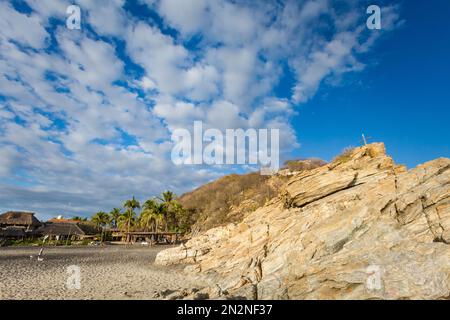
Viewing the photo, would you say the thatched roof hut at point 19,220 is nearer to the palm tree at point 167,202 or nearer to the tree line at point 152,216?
the tree line at point 152,216

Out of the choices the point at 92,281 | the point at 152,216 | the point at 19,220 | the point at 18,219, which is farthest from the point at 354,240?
the point at 18,219

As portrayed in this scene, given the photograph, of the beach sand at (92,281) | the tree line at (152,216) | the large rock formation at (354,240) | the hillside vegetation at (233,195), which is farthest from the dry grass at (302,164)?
the beach sand at (92,281)

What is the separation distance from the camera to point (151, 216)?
197 feet

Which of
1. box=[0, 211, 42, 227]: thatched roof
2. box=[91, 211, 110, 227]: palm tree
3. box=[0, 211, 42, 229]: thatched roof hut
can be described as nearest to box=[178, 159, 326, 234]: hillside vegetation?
box=[91, 211, 110, 227]: palm tree

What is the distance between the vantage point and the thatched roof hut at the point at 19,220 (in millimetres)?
62944

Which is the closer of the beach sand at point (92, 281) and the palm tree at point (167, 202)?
the beach sand at point (92, 281)

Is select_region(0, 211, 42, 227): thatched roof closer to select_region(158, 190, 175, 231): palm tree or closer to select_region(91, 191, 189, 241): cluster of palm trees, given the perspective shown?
select_region(91, 191, 189, 241): cluster of palm trees

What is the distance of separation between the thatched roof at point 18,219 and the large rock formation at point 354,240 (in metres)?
61.6

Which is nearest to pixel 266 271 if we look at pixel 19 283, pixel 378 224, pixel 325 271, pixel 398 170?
pixel 325 271

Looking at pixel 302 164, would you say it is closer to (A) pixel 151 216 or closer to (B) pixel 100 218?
(A) pixel 151 216

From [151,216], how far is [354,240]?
5145 cm

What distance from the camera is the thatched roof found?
6305 centimetres

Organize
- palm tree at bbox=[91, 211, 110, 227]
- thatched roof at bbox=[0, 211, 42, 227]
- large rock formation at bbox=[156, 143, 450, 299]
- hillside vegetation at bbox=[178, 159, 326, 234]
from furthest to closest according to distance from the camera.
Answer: palm tree at bbox=[91, 211, 110, 227] → thatched roof at bbox=[0, 211, 42, 227] → hillside vegetation at bbox=[178, 159, 326, 234] → large rock formation at bbox=[156, 143, 450, 299]
